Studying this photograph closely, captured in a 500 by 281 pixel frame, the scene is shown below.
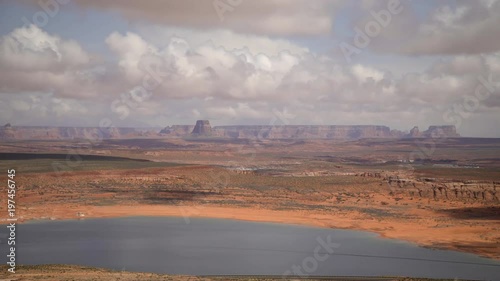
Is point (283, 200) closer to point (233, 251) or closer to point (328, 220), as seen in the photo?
point (328, 220)

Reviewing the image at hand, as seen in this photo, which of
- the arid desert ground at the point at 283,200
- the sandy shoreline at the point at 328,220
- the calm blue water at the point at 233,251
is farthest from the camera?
the arid desert ground at the point at 283,200

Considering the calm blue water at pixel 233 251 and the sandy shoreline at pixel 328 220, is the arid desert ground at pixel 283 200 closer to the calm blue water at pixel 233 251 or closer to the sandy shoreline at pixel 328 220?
the sandy shoreline at pixel 328 220

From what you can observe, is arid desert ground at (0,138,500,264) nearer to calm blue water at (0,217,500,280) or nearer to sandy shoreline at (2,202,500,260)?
sandy shoreline at (2,202,500,260)

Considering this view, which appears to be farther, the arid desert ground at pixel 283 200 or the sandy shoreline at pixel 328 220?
the arid desert ground at pixel 283 200

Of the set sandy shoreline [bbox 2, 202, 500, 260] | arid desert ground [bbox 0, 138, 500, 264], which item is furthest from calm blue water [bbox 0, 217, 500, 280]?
arid desert ground [bbox 0, 138, 500, 264]

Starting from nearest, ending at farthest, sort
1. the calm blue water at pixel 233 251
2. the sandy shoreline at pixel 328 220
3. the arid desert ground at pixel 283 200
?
the calm blue water at pixel 233 251
the sandy shoreline at pixel 328 220
the arid desert ground at pixel 283 200

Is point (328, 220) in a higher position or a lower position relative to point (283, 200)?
lower

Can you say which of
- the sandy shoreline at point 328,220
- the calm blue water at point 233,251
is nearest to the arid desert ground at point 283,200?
the sandy shoreline at point 328,220

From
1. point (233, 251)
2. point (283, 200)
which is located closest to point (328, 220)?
point (283, 200)

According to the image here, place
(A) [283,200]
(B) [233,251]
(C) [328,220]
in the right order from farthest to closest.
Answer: (A) [283,200] < (C) [328,220] < (B) [233,251]

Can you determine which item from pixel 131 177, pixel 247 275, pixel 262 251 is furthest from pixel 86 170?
pixel 247 275
